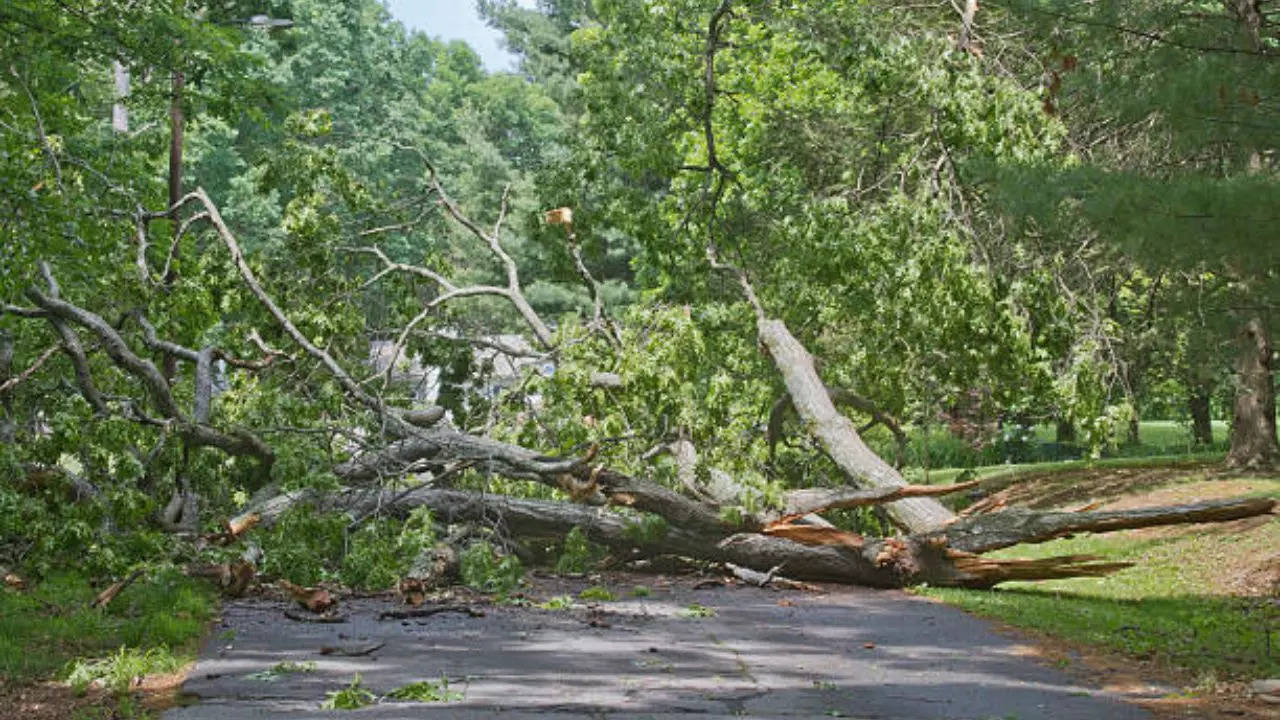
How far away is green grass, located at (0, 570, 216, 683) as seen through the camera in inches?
300

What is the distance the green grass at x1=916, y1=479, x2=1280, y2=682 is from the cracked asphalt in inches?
24.6

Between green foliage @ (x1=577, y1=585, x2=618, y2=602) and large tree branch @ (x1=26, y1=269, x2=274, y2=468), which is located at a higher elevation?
large tree branch @ (x1=26, y1=269, x2=274, y2=468)

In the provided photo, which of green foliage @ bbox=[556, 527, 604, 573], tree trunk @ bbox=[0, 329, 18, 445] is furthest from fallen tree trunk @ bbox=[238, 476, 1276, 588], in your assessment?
tree trunk @ bbox=[0, 329, 18, 445]

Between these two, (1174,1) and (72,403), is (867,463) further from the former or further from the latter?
(72,403)

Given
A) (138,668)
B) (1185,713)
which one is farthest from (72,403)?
(1185,713)

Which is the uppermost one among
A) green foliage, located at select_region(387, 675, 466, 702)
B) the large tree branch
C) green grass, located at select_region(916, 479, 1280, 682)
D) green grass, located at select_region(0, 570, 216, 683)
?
the large tree branch

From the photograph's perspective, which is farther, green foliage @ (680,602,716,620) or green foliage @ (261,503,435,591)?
green foliage @ (261,503,435,591)

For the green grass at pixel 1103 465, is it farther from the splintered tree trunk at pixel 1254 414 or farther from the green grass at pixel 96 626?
the green grass at pixel 96 626

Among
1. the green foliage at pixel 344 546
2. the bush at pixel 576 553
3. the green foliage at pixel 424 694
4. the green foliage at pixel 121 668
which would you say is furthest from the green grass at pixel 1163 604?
the green foliage at pixel 121 668

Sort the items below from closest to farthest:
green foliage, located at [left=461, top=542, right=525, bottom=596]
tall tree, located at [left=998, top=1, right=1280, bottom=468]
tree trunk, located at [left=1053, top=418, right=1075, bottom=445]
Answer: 1. tall tree, located at [left=998, top=1, right=1280, bottom=468]
2. green foliage, located at [left=461, top=542, right=525, bottom=596]
3. tree trunk, located at [left=1053, top=418, right=1075, bottom=445]

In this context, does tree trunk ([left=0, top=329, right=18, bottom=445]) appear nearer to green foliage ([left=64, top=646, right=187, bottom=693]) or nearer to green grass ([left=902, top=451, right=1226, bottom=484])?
green foliage ([left=64, top=646, right=187, bottom=693])

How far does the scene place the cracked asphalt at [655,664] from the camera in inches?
267

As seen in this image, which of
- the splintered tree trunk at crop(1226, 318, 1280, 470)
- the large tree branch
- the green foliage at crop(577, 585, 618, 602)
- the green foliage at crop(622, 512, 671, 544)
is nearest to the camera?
the green foliage at crop(577, 585, 618, 602)

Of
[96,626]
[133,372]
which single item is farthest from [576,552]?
[96,626]
